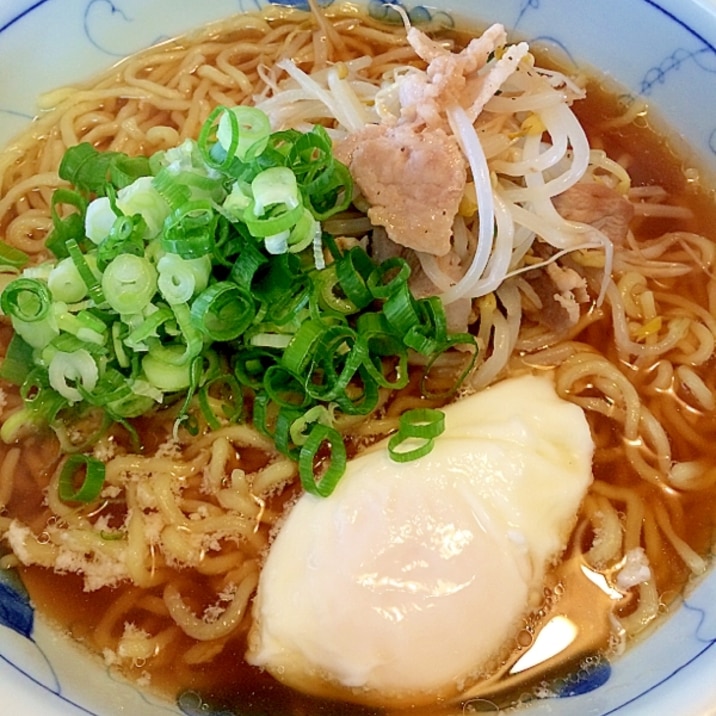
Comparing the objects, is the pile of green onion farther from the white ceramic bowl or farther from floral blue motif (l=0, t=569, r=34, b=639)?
the white ceramic bowl

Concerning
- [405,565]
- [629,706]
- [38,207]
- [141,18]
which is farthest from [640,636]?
[141,18]

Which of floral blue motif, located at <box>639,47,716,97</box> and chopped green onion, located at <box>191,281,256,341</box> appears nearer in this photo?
chopped green onion, located at <box>191,281,256,341</box>

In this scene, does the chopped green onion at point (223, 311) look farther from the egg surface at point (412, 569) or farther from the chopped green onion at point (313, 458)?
the egg surface at point (412, 569)

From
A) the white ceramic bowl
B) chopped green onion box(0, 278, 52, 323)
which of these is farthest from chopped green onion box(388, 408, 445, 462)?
chopped green onion box(0, 278, 52, 323)

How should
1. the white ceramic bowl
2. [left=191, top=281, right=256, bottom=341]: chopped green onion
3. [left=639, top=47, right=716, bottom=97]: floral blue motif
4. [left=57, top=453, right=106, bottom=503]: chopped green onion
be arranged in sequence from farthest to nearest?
[left=639, top=47, right=716, bottom=97]: floral blue motif < [left=57, top=453, right=106, bottom=503]: chopped green onion < [left=191, top=281, right=256, bottom=341]: chopped green onion < the white ceramic bowl

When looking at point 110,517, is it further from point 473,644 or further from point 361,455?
point 473,644

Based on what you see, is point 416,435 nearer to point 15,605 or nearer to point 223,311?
point 223,311

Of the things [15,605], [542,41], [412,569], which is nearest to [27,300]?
[15,605]
